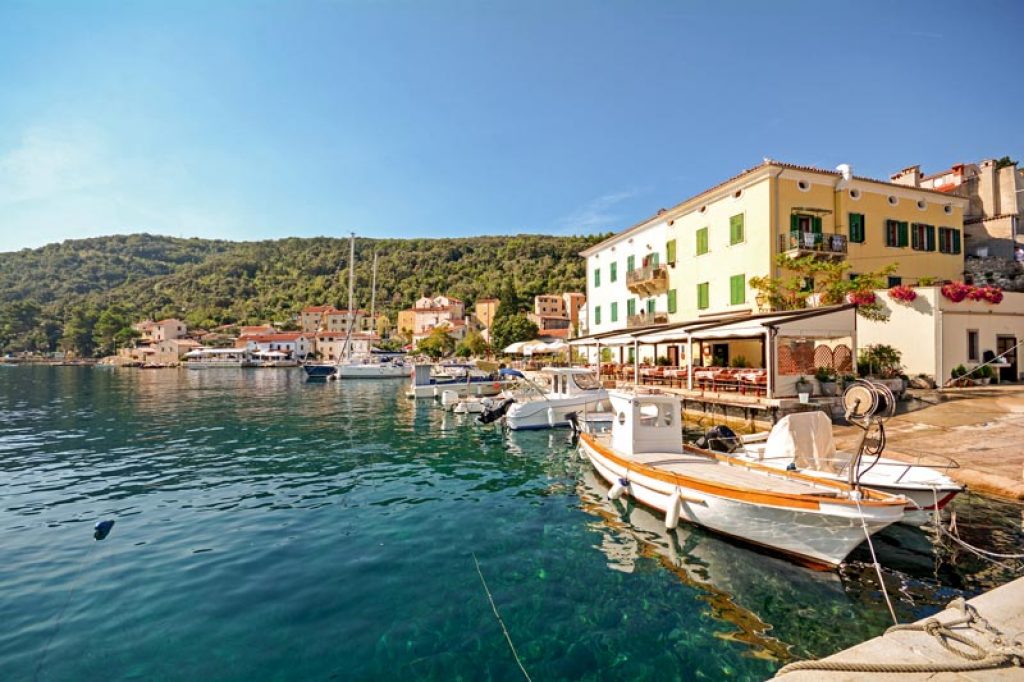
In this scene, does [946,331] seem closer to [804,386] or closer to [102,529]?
[804,386]

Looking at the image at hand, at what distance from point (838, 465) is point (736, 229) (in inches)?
654

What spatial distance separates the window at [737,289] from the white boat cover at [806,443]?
47.4 ft

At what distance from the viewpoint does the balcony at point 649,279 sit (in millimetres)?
28156

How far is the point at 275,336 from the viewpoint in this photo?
9556 cm

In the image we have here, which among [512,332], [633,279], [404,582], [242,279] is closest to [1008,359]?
[633,279]

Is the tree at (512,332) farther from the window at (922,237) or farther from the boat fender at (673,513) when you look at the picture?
the boat fender at (673,513)

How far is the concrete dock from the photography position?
11.0ft

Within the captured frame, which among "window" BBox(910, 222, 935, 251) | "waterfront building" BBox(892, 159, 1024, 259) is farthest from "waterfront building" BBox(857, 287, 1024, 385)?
"waterfront building" BBox(892, 159, 1024, 259)

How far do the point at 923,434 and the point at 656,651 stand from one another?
1268 centimetres

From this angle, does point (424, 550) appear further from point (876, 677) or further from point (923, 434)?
point (923, 434)

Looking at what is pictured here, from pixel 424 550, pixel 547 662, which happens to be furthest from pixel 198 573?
pixel 547 662

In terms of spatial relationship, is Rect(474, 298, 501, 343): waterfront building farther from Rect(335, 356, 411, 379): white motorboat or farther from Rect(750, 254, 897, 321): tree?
Rect(750, 254, 897, 321): tree

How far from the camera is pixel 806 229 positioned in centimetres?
2230

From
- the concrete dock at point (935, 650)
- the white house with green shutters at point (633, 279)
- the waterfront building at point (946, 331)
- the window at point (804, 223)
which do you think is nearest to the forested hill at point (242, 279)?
the white house with green shutters at point (633, 279)
